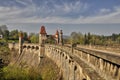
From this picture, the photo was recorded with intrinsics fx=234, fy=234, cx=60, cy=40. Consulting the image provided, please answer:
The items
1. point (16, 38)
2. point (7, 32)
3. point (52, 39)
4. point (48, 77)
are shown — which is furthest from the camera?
point (7, 32)

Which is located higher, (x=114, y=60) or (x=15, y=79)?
(x=114, y=60)

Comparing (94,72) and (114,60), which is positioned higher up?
(114,60)

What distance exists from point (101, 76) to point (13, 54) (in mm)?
95618

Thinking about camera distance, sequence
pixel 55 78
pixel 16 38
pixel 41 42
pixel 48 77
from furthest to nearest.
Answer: pixel 16 38 < pixel 41 42 < pixel 48 77 < pixel 55 78

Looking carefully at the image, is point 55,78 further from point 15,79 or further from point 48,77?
point 15,79

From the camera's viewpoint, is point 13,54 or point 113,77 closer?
point 113,77

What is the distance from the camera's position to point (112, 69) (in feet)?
28.8

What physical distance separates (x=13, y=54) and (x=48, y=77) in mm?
61698

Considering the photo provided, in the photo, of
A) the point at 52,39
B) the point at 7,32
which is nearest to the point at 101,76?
the point at 52,39

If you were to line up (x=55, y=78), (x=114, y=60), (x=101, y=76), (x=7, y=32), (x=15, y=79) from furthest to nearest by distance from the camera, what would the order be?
(x=7, y=32), (x=15, y=79), (x=55, y=78), (x=101, y=76), (x=114, y=60)

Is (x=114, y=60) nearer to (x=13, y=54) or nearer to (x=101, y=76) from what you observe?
(x=101, y=76)

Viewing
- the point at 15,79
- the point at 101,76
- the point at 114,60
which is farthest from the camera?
the point at 15,79

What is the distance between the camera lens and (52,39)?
102m

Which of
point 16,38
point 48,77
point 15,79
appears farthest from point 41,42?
point 16,38
